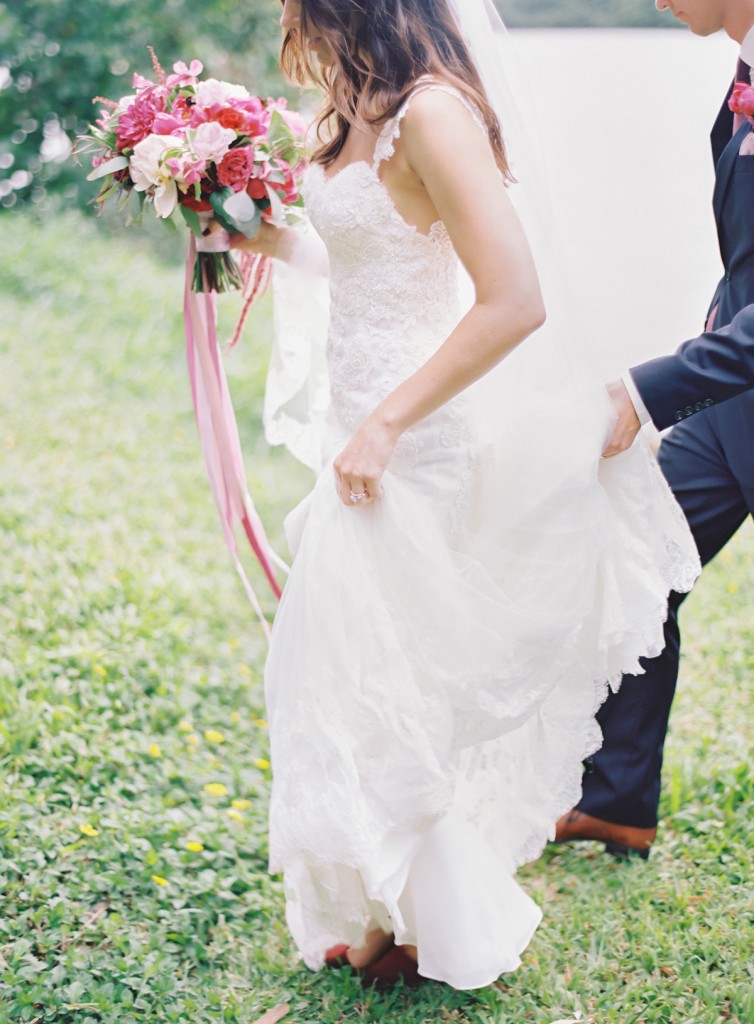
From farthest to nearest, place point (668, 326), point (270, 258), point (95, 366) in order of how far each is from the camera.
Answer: point (95, 366) → point (668, 326) → point (270, 258)

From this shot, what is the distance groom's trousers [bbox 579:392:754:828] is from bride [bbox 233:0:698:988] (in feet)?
1.44

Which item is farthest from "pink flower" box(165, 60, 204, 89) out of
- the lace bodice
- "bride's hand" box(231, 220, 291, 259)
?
the lace bodice

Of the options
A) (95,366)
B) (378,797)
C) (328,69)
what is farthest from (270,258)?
(95,366)

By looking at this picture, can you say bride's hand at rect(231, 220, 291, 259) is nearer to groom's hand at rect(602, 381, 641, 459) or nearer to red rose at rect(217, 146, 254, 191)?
red rose at rect(217, 146, 254, 191)

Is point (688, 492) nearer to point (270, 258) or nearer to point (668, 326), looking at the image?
point (668, 326)

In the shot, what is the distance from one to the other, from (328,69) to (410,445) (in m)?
0.85

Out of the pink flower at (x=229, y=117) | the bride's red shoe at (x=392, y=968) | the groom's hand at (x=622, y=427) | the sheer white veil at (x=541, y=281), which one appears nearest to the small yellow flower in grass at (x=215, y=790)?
the bride's red shoe at (x=392, y=968)

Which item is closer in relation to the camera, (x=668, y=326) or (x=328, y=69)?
(x=328, y=69)

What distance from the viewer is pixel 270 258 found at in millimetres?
3145

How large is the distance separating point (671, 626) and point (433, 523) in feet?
3.13

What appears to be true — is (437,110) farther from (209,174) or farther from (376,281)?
(209,174)

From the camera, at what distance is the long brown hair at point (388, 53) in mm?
2238

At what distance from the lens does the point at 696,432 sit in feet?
9.89

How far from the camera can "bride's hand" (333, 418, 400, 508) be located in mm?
2229
